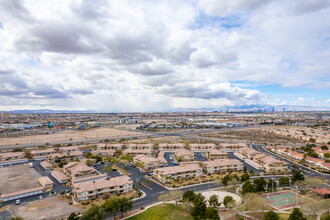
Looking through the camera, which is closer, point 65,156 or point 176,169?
point 176,169

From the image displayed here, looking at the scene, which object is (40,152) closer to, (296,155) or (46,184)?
(46,184)

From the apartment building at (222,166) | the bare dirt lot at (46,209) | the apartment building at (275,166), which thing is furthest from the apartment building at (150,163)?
the apartment building at (275,166)

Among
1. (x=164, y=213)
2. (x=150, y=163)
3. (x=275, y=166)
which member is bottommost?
(x=164, y=213)

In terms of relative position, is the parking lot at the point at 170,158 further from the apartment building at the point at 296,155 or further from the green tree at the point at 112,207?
the apartment building at the point at 296,155

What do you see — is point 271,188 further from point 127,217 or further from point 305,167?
point 127,217

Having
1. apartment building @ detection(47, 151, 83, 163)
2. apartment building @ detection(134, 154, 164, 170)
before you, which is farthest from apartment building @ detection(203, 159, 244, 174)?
apartment building @ detection(47, 151, 83, 163)

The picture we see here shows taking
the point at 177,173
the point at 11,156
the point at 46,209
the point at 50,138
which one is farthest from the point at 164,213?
the point at 50,138

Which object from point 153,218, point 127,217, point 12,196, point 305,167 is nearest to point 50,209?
point 12,196
